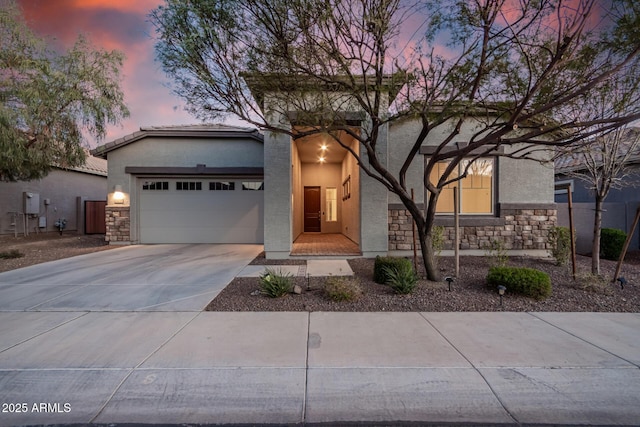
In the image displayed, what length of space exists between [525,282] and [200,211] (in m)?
10.6

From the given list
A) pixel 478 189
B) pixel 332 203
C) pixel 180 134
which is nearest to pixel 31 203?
pixel 180 134

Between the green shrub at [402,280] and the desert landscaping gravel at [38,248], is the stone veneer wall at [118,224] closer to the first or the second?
the desert landscaping gravel at [38,248]

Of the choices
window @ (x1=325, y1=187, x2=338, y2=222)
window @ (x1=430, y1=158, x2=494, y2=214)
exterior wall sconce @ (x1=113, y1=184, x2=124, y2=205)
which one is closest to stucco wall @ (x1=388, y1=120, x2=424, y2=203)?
window @ (x1=430, y1=158, x2=494, y2=214)

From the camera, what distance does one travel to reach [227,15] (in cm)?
476

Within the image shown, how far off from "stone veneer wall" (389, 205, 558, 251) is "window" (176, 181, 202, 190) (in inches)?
300

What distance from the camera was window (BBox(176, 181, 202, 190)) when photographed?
458 inches

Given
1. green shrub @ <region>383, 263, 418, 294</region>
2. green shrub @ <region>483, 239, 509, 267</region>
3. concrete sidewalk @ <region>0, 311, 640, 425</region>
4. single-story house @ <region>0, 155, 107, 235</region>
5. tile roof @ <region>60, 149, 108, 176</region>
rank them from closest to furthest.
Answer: concrete sidewalk @ <region>0, 311, 640, 425</region> < green shrub @ <region>383, 263, 418, 294</region> < green shrub @ <region>483, 239, 509, 267</region> < single-story house @ <region>0, 155, 107, 235</region> < tile roof @ <region>60, 149, 108, 176</region>

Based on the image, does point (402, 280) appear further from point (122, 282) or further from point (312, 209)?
point (312, 209)

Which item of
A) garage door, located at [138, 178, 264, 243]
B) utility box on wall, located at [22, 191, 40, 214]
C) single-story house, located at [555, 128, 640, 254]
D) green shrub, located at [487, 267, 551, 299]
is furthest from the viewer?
utility box on wall, located at [22, 191, 40, 214]

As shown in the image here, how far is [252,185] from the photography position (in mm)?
11633

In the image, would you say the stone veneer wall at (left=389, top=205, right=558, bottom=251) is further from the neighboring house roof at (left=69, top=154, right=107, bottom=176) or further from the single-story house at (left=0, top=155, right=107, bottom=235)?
the neighboring house roof at (left=69, top=154, right=107, bottom=176)

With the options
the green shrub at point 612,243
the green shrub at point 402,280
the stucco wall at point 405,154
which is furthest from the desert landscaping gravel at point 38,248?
the green shrub at point 612,243

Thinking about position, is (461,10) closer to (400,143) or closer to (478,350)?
(400,143)

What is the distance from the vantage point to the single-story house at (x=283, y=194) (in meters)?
7.98
